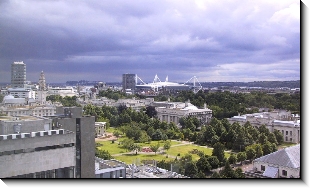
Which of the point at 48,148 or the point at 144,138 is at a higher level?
the point at 48,148

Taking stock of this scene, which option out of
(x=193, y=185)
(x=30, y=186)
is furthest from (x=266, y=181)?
(x=30, y=186)

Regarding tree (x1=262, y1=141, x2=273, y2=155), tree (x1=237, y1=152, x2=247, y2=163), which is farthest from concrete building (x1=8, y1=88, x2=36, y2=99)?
tree (x1=262, y1=141, x2=273, y2=155)

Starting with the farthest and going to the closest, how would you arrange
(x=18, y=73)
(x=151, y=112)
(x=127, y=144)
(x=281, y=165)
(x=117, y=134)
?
(x=151, y=112) < (x=117, y=134) < (x=127, y=144) < (x=18, y=73) < (x=281, y=165)

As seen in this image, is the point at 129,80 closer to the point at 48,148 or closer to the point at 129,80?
the point at 129,80

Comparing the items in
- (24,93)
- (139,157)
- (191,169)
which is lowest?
(139,157)

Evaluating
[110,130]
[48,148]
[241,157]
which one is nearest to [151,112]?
[110,130]

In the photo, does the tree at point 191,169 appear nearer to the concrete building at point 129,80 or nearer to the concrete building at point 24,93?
the concrete building at point 129,80
